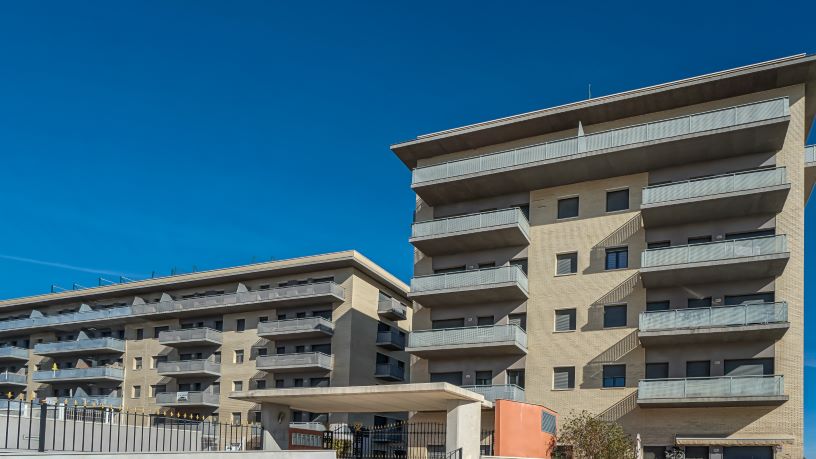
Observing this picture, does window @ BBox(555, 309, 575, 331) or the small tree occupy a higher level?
window @ BBox(555, 309, 575, 331)

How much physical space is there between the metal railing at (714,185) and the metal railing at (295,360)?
27.2 metres

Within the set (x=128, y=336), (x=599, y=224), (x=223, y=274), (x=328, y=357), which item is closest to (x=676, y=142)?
(x=599, y=224)

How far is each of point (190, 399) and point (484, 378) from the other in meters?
28.6

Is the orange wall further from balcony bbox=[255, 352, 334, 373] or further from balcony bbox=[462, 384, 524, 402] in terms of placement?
balcony bbox=[255, 352, 334, 373]

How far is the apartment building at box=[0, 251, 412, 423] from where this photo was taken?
2190 inches

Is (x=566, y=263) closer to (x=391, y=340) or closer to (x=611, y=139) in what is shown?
(x=611, y=139)

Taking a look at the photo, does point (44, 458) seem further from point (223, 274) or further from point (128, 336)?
point (128, 336)

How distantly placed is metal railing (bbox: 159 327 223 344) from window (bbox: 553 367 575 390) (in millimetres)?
31863

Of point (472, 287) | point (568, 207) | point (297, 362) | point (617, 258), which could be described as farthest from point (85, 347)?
point (617, 258)

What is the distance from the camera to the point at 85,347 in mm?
66312

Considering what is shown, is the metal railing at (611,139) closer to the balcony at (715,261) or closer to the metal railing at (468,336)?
the balcony at (715,261)

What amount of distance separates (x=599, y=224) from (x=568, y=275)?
121 inches

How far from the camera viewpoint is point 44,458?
552 inches

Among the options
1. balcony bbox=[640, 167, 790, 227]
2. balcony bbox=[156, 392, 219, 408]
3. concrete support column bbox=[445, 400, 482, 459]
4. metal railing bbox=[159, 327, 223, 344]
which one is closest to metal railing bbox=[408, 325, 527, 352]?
balcony bbox=[640, 167, 790, 227]
